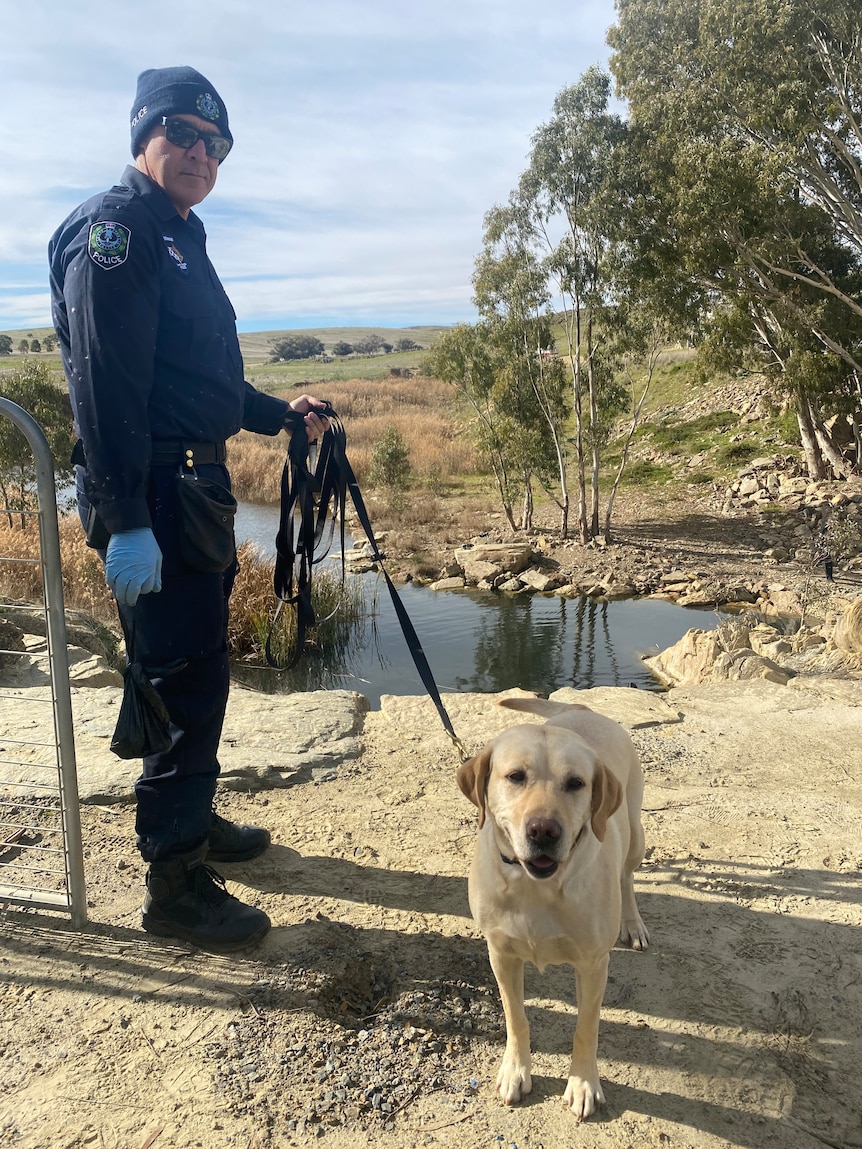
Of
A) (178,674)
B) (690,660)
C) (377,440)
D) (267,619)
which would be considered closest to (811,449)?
(377,440)

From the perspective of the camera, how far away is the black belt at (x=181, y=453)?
2531 mm

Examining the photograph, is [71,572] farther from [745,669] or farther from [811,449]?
[811,449]

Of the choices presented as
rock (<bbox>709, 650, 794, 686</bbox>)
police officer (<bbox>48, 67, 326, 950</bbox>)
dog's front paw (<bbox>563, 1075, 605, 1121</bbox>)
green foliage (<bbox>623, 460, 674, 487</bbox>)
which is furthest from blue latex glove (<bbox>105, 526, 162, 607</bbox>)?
green foliage (<bbox>623, 460, 674, 487</bbox>)

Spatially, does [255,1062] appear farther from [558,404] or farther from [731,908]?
[558,404]

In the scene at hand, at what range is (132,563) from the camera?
2.30 meters

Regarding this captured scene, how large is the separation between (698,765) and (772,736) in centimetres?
72

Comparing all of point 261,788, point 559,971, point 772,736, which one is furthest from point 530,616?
point 559,971

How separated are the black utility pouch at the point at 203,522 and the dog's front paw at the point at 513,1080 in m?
1.79

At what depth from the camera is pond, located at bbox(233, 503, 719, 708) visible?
424 inches

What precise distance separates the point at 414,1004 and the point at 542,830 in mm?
970

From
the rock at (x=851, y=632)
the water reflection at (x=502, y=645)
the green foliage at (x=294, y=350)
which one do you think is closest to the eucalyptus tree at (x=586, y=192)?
the water reflection at (x=502, y=645)

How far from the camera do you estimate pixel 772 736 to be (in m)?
4.76

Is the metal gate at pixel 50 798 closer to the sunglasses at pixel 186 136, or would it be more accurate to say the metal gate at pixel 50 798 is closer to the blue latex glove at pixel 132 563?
the blue latex glove at pixel 132 563


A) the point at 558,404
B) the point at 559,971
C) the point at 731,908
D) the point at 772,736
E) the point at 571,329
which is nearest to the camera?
the point at 559,971
